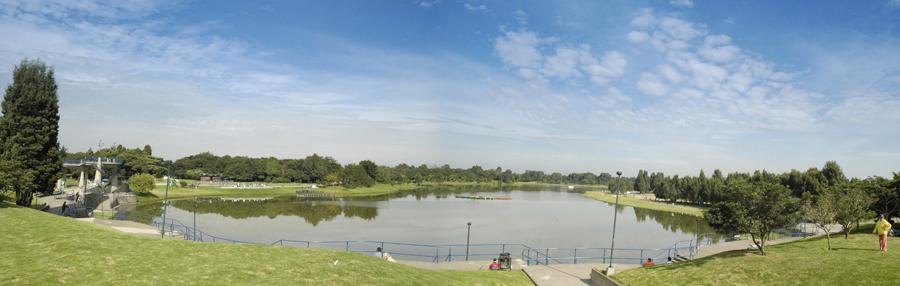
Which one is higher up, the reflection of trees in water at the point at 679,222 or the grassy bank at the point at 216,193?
the reflection of trees in water at the point at 679,222

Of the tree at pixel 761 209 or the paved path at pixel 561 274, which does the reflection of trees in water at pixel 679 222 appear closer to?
the tree at pixel 761 209

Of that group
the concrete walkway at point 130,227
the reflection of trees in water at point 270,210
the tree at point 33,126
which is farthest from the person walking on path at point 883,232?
the tree at point 33,126

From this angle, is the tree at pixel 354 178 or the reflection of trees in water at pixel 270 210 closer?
the reflection of trees in water at pixel 270 210

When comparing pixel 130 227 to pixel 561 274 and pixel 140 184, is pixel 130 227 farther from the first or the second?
pixel 140 184

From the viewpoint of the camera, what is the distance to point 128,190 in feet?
233

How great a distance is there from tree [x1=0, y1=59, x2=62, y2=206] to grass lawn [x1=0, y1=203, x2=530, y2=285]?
2145 centimetres

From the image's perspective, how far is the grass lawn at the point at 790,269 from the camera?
17.5 metres

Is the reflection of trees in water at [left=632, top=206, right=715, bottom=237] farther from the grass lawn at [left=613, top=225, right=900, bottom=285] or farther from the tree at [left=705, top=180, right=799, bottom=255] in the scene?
the tree at [left=705, top=180, right=799, bottom=255]

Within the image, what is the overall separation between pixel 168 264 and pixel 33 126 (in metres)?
32.6

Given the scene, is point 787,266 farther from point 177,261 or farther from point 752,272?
point 177,261

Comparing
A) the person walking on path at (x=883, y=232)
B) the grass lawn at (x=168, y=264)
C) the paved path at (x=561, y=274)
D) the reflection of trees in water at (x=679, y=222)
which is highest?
the person walking on path at (x=883, y=232)

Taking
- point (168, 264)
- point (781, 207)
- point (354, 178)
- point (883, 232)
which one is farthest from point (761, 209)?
point (354, 178)

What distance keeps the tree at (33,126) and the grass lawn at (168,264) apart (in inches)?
844

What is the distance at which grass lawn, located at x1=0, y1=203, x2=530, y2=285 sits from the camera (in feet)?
43.0
